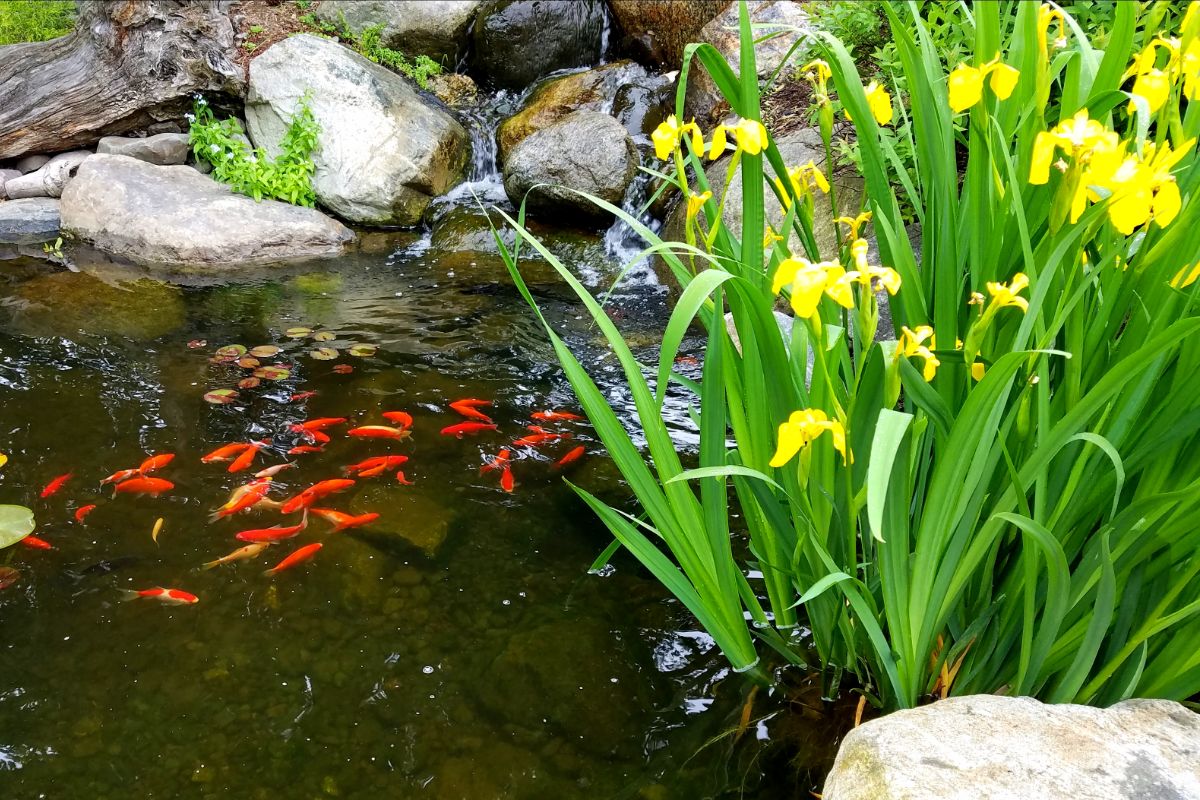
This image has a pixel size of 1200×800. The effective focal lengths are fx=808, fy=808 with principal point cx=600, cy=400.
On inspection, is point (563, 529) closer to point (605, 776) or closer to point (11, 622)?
point (605, 776)

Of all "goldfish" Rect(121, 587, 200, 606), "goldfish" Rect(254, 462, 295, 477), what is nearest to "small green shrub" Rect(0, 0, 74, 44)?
"goldfish" Rect(254, 462, 295, 477)

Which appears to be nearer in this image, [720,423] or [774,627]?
[720,423]

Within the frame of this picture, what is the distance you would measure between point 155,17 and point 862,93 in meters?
7.32

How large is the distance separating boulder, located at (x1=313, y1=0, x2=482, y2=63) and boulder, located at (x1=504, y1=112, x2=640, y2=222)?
264 cm

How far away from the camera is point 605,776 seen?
6.47 ft

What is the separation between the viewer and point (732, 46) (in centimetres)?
654

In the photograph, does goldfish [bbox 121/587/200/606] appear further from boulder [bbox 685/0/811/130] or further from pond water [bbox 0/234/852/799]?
boulder [bbox 685/0/811/130]

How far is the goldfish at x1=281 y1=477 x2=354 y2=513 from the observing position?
293cm

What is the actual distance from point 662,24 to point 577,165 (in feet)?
7.87

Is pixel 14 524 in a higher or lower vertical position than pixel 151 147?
lower

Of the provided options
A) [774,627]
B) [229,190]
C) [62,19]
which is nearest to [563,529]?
[774,627]

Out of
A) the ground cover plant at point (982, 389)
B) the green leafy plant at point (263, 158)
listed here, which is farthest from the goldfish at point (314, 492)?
the green leafy plant at point (263, 158)

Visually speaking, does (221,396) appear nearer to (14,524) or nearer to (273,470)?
(273,470)

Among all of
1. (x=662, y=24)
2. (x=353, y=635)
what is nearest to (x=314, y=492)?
(x=353, y=635)
